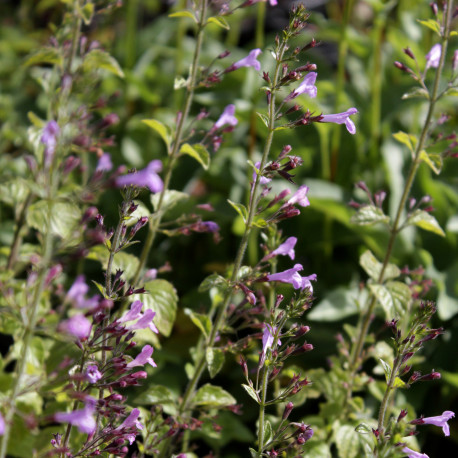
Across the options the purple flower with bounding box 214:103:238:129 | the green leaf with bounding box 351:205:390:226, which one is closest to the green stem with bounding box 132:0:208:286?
the purple flower with bounding box 214:103:238:129

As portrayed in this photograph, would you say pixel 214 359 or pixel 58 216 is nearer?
pixel 214 359

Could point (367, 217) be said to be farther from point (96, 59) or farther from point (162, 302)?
point (96, 59)

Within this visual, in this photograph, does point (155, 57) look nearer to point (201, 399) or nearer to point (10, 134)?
point (10, 134)

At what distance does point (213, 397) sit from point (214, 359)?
210mm

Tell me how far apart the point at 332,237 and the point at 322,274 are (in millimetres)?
248

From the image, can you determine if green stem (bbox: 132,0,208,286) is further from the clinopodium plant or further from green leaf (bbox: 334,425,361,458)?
green leaf (bbox: 334,425,361,458)

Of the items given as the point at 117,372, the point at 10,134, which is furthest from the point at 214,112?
the point at 117,372

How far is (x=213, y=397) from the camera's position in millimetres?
2234

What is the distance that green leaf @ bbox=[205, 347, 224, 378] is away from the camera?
6.79 feet

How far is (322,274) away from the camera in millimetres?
4012

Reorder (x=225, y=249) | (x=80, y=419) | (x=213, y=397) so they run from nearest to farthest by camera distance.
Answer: (x=80, y=419) < (x=213, y=397) < (x=225, y=249)

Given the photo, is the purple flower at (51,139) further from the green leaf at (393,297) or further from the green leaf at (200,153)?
the green leaf at (393,297)

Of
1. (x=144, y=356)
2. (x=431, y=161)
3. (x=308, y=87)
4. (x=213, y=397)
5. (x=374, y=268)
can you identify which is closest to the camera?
(x=144, y=356)

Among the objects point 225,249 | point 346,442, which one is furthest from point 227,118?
point 225,249
